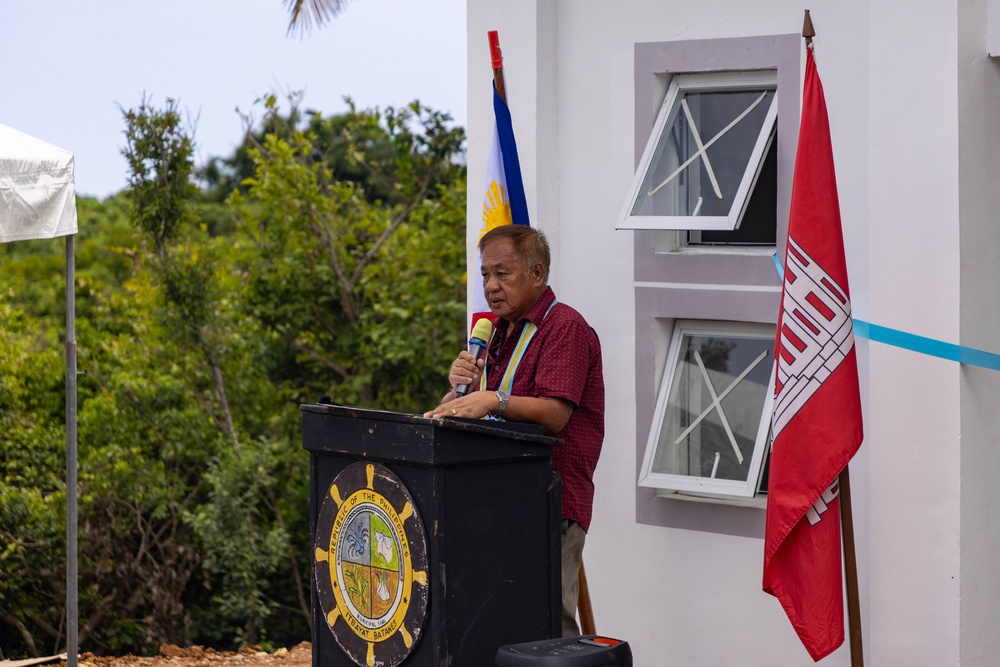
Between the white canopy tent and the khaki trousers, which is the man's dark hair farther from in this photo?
the white canopy tent

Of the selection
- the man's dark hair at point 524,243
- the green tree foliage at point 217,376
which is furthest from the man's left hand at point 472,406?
the green tree foliage at point 217,376

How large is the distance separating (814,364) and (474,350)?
3.57ft

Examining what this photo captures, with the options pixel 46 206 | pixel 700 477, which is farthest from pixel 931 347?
pixel 46 206

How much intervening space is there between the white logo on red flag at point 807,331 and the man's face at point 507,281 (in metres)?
0.82

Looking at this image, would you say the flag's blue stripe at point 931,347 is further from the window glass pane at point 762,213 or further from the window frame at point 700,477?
the window glass pane at point 762,213

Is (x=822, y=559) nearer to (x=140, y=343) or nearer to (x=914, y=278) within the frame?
(x=914, y=278)

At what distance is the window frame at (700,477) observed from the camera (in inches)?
185

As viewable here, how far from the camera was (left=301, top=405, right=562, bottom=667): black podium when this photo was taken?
3.38 m

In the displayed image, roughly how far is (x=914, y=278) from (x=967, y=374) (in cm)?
36

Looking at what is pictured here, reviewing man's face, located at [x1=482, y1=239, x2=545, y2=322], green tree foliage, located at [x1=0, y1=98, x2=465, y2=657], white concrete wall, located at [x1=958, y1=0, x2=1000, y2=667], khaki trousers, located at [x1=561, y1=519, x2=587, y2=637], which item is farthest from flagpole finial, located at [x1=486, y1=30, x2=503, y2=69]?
green tree foliage, located at [x1=0, y1=98, x2=465, y2=657]

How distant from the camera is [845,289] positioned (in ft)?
12.8

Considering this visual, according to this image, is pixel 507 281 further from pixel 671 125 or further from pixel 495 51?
pixel 495 51

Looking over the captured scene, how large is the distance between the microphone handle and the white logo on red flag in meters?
0.97

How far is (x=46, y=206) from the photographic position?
17.9ft
